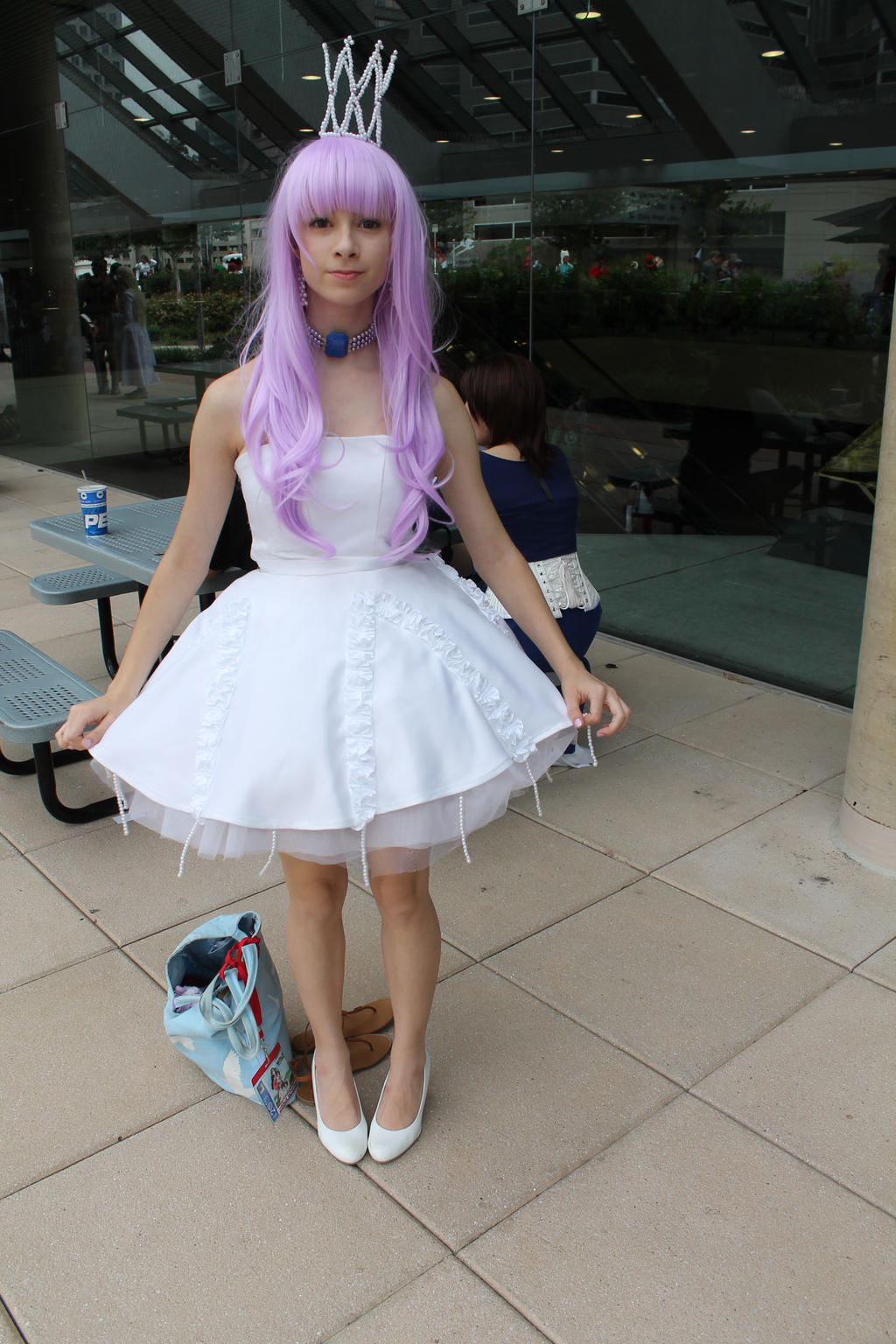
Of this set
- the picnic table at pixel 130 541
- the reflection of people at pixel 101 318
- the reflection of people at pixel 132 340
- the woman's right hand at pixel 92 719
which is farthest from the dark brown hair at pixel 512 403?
the reflection of people at pixel 101 318

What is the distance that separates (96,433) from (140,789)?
897cm

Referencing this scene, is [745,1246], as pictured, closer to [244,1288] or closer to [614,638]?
[244,1288]

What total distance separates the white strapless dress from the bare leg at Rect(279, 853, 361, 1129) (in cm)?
16

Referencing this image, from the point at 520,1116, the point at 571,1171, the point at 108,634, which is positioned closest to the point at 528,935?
the point at 520,1116

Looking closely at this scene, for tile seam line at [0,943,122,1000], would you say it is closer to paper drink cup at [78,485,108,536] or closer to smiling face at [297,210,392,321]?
smiling face at [297,210,392,321]

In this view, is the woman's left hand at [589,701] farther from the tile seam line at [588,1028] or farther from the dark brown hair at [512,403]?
the dark brown hair at [512,403]

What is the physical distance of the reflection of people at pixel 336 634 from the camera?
1939 mm

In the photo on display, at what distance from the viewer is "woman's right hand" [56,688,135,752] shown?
2.12m

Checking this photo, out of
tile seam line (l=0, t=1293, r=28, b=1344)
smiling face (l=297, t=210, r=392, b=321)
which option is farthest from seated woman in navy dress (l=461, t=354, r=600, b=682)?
tile seam line (l=0, t=1293, r=28, b=1344)

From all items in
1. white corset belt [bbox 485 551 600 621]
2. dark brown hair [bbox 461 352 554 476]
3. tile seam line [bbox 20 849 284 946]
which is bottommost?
tile seam line [bbox 20 849 284 946]

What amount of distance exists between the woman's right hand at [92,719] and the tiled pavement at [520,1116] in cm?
97

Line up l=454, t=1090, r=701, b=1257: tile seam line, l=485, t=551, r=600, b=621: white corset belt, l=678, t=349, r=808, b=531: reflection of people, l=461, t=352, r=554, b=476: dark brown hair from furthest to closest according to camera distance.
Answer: l=678, t=349, r=808, b=531: reflection of people → l=485, t=551, r=600, b=621: white corset belt → l=461, t=352, r=554, b=476: dark brown hair → l=454, t=1090, r=701, b=1257: tile seam line

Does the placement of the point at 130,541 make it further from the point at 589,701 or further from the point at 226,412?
the point at 589,701

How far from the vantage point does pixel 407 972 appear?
2.28 metres
